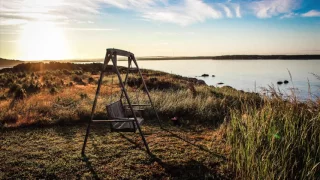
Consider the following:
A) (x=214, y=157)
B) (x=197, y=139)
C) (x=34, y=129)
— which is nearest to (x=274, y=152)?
(x=214, y=157)

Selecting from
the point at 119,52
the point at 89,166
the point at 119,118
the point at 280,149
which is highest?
the point at 119,52

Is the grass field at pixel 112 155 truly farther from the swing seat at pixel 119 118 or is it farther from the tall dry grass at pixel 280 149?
the tall dry grass at pixel 280 149

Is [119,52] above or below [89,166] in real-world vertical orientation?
above

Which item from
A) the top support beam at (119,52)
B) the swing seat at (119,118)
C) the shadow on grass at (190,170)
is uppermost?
the top support beam at (119,52)

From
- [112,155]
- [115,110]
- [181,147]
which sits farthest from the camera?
[115,110]

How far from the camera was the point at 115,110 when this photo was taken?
6.32 m

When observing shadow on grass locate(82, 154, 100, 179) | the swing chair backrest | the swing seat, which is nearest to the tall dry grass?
the swing seat

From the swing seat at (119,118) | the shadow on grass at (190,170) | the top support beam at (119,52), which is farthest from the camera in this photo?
the swing seat at (119,118)

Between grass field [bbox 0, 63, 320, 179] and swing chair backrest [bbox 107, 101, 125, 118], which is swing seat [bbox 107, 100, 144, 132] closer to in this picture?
swing chair backrest [bbox 107, 101, 125, 118]

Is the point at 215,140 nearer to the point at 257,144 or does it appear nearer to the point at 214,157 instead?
the point at 214,157

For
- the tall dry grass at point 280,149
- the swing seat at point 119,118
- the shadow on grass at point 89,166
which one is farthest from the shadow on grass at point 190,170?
the shadow on grass at point 89,166

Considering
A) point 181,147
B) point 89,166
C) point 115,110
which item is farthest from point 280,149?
point 115,110

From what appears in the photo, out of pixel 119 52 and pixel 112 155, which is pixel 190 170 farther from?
pixel 119 52

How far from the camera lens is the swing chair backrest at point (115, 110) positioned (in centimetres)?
587
